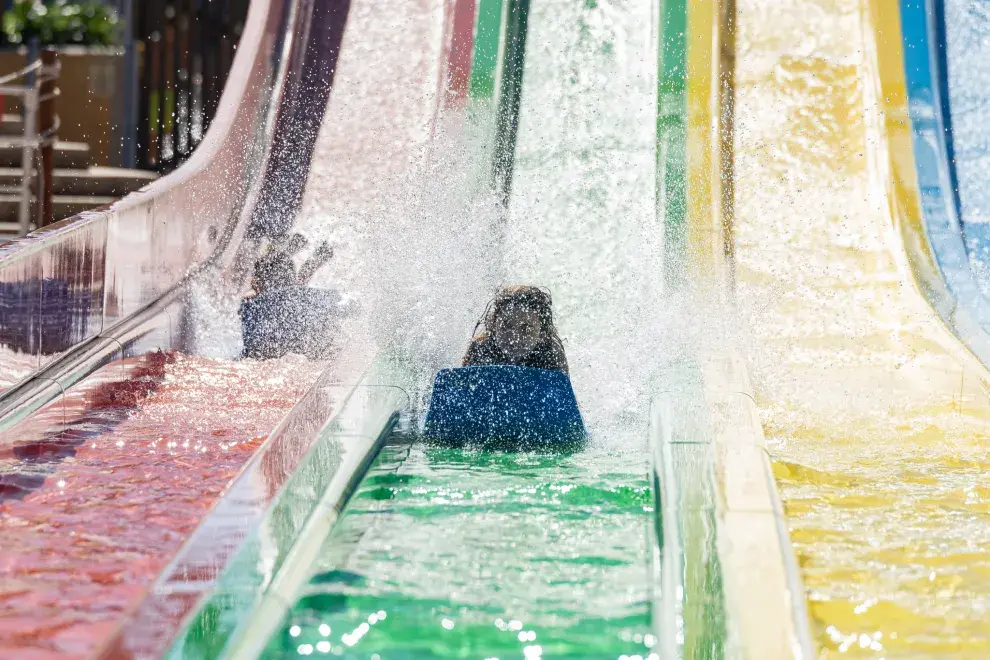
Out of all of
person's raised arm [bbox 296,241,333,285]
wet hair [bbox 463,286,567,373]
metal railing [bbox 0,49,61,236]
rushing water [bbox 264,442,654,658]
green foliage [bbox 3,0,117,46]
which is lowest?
rushing water [bbox 264,442,654,658]

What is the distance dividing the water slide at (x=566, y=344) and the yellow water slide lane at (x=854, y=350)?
0.01 m

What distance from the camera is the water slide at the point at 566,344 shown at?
8.58 ft

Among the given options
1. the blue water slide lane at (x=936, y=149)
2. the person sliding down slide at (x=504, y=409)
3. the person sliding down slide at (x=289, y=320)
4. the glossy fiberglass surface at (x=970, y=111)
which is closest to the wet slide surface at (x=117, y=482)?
the person sliding down slide at (x=289, y=320)

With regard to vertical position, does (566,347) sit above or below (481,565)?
above

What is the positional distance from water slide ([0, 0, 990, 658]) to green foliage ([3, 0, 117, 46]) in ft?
7.34

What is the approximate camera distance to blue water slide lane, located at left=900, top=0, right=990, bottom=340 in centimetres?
555

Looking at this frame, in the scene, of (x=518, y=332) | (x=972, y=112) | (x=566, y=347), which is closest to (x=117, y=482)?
(x=518, y=332)

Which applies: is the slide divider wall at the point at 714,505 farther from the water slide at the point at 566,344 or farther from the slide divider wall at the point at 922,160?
the slide divider wall at the point at 922,160

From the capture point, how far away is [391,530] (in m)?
3.12

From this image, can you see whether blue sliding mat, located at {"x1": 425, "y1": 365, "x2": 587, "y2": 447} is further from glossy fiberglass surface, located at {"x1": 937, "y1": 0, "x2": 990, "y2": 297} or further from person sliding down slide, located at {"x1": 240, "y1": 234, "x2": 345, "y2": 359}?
glossy fiberglass surface, located at {"x1": 937, "y1": 0, "x2": 990, "y2": 297}

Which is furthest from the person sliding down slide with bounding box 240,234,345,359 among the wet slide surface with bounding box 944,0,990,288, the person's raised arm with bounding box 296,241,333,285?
the wet slide surface with bounding box 944,0,990,288

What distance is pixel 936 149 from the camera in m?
6.39

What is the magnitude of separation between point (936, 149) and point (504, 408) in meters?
3.60

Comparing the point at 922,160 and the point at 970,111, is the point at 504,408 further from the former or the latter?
the point at 970,111
